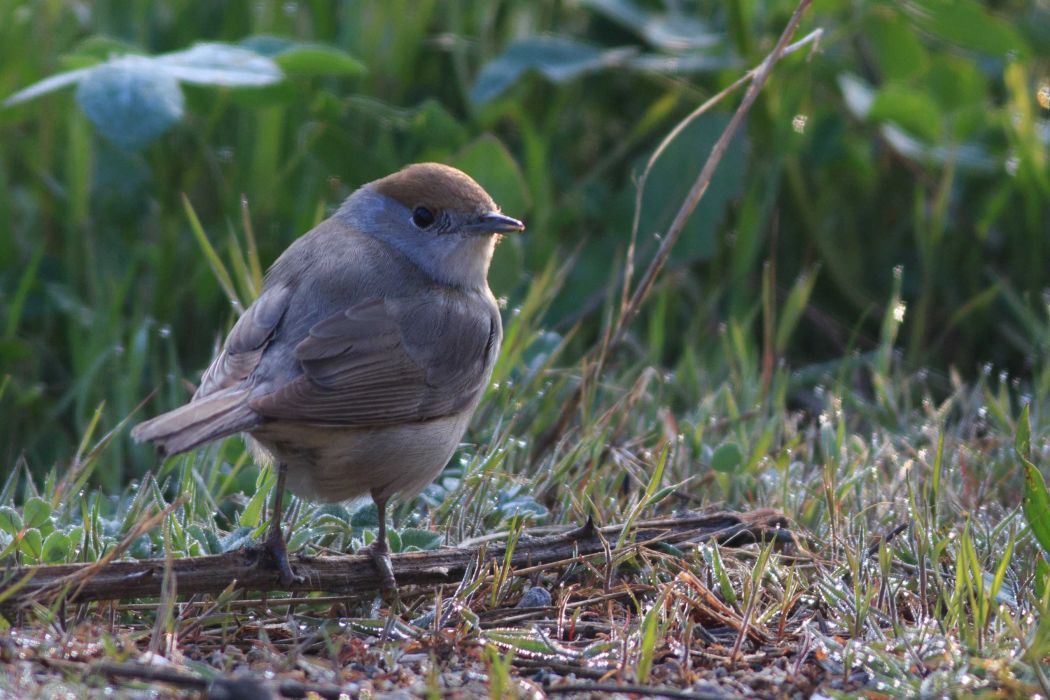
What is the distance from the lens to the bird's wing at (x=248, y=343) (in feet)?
12.0

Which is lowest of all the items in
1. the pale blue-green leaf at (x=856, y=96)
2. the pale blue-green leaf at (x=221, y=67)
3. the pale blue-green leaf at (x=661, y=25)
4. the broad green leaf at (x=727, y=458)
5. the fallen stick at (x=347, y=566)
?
the broad green leaf at (x=727, y=458)

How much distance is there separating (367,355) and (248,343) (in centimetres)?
34

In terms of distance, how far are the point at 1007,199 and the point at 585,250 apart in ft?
6.34

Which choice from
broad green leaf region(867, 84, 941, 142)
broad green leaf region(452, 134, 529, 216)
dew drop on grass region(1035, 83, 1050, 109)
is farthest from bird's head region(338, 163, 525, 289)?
dew drop on grass region(1035, 83, 1050, 109)

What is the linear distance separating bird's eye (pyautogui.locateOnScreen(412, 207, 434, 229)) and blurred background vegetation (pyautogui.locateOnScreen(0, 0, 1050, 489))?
0.68m

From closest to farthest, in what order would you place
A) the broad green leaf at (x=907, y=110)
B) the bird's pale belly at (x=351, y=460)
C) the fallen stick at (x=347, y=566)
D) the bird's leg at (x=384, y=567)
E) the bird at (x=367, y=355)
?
the fallen stick at (x=347, y=566)
the bird's leg at (x=384, y=567)
the bird at (x=367, y=355)
the bird's pale belly at (x=351, y=460)
the broad green leaf at (x=907, y=110)

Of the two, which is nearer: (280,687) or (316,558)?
(280,687)

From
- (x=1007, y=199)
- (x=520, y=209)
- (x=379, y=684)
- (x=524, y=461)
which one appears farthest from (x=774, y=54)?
(x=379, y=684)

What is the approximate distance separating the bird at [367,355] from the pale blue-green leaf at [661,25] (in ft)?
5.98

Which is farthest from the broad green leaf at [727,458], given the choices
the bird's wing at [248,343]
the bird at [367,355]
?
the bird's wing at [248,343]

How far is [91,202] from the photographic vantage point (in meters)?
5.59

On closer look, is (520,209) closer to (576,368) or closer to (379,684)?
(576,368)

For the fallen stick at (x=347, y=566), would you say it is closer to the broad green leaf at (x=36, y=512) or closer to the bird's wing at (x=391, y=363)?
the broad green leaf at (x=36, y=512)

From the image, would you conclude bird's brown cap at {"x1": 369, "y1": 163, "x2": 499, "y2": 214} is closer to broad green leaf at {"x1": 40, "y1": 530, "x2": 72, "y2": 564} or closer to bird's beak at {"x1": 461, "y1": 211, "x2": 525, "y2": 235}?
bird's beak at {"x1": 461, "y1": 211, "x2": 525, "y2": 235}
